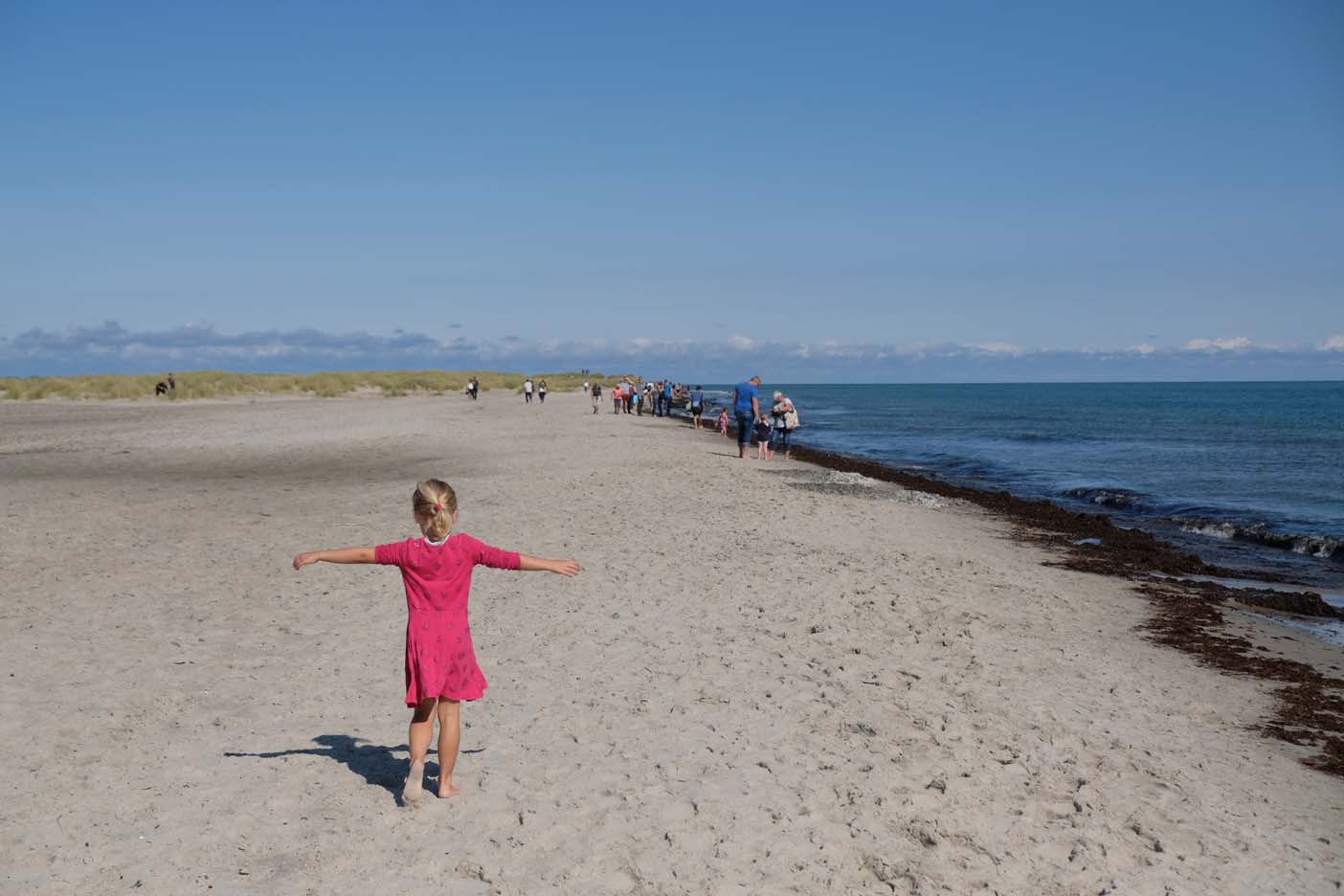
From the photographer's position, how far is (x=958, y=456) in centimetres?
3697

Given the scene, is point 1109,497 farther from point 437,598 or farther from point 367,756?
point 437,598

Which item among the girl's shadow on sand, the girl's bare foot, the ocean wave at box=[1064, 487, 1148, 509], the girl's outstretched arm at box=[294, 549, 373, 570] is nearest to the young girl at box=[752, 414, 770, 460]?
the ocean wave at box=[1064, 487, 1148, 509]

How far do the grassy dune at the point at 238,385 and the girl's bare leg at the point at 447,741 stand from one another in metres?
65.7

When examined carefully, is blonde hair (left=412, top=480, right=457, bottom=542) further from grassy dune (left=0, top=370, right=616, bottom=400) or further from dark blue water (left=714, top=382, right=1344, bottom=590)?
grassy dune (left=0, top=370, right=616, bottom=400)

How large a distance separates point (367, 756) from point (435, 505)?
6.93 ft

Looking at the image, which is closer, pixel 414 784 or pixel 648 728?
pixel 414 784

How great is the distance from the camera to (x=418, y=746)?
5219 millimetres

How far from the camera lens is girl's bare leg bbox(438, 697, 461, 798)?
206 inches

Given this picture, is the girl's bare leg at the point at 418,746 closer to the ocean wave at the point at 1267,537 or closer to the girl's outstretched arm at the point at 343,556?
the girl's outstretched arm at the point at 343,556

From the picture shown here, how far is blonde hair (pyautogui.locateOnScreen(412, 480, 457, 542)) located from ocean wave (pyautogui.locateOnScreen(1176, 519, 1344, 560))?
1705cm

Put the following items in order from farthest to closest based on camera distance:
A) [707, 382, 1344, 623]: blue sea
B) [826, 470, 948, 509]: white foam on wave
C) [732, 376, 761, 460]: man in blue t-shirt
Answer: [732, 376, 761, 460]: man in blue t-shirt, [826, 470, 948, 509]: white foam on wave, [707, 382, 1344, 623]: blue sea

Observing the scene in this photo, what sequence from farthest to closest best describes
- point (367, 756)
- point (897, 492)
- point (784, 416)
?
point (784, 416) → point (897, 492) → point (367, 756)

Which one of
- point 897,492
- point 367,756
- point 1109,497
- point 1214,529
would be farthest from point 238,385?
point 367,756

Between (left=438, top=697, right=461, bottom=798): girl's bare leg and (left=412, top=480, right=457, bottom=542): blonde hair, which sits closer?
(left=412, top=480, right=457, bottom=542): blonde hair
